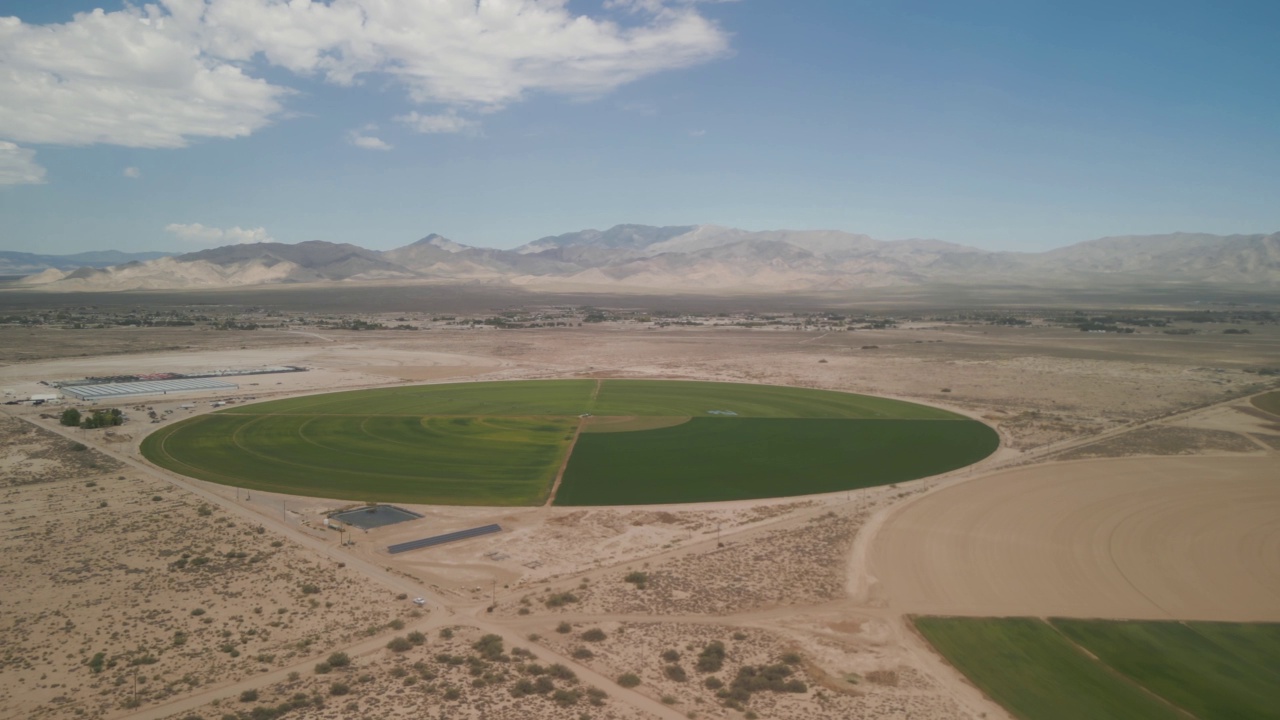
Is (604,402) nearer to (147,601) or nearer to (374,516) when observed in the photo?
(374,516)

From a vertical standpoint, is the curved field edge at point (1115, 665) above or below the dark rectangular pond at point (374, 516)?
below

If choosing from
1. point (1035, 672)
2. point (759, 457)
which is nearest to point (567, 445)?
point (759, 457)

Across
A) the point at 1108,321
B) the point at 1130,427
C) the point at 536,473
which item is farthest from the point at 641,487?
the point at 1108,321

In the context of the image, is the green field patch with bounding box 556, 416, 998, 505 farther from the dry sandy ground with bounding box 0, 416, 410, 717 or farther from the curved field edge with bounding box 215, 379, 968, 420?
the dry sandy ground with bounding box 0, 416, 410, 717

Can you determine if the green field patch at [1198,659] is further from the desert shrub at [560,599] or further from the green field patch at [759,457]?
the green field patch at [759,457]

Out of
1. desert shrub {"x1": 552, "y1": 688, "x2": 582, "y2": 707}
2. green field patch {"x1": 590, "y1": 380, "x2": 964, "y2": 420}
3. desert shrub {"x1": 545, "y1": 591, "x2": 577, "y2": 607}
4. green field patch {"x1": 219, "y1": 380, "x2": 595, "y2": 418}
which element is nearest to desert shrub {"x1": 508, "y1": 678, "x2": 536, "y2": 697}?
desert shrub {"x1": 552, "y1": 688, "x2": 582, "y2": 707}

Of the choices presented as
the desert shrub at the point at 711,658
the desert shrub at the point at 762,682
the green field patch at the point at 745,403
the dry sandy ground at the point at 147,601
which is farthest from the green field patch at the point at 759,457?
the desert shrub at the point at 762,682
